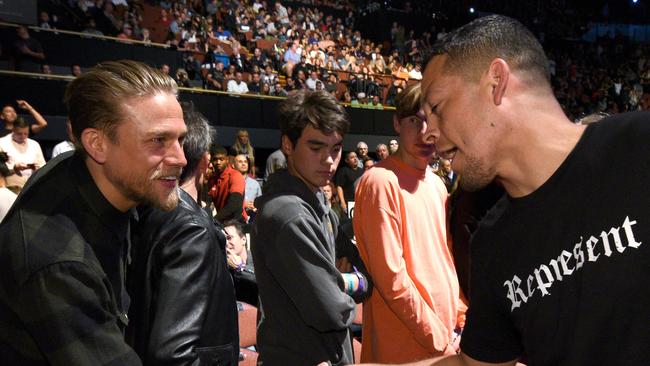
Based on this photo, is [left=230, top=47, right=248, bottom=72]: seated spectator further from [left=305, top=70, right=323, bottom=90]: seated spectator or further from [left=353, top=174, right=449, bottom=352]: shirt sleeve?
[left=353, top=174, right=449, bottom=352]: shirt sleeve

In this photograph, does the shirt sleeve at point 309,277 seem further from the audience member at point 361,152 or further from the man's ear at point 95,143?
the audience member at point 361,152

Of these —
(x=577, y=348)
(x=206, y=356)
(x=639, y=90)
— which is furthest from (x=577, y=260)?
(x=639, y=90)

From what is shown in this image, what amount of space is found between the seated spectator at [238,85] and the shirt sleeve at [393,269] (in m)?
10.8

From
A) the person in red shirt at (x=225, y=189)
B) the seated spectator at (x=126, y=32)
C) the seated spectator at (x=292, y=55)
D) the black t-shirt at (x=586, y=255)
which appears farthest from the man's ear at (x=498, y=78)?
the seated spectator at (x=292, y=55)

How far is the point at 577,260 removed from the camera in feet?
4.03

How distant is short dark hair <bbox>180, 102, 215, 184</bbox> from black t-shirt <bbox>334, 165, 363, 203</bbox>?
678cm

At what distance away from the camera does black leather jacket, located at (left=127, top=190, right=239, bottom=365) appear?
1581 mm

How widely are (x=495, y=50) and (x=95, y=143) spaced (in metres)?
1.03

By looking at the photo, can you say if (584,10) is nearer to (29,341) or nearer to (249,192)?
(249,192)

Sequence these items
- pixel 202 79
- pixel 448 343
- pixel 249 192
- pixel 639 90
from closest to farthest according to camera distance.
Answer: pixel 448 343
pixel 249 192
pixel 202 79
pixel 639 90

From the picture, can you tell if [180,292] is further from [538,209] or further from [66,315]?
[538,209]

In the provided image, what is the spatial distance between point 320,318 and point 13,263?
3.35ft

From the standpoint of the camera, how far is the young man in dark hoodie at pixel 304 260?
2.04 metres

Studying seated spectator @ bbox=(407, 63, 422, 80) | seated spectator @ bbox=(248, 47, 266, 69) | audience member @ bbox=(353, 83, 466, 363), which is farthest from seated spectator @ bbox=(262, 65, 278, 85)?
audience member @ bbox=(353, 83, 466, 363)
